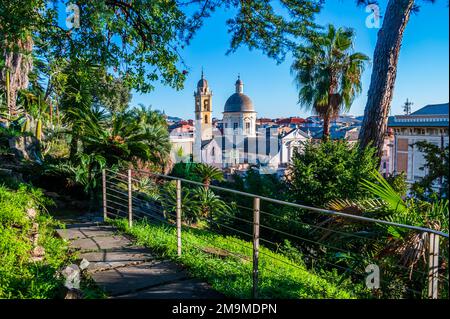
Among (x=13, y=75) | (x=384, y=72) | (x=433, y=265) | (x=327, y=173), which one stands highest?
(x=13, y=75)

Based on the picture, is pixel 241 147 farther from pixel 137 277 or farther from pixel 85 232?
pixel 137 277

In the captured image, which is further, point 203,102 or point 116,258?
point 203,102

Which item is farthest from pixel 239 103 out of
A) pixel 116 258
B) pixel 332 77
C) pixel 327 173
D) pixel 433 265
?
pixel 433 265

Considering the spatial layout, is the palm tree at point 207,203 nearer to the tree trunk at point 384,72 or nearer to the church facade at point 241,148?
the tree trunk at point 384,72

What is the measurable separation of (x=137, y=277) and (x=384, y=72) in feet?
22.9

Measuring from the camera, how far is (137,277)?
321 cm

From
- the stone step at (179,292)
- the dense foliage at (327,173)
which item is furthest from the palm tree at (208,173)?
the stone step at (179,292)

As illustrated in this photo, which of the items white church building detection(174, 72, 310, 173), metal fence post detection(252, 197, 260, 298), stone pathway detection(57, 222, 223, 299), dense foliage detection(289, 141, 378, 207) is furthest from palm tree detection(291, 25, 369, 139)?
metal fence post detection(252, 197, 260, 298)

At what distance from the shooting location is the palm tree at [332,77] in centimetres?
1436

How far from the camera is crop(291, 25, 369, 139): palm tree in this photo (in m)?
14.4

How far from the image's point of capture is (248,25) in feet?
24.1

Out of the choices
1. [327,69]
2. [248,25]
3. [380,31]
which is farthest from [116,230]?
[327,69]

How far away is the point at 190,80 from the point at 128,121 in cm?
196

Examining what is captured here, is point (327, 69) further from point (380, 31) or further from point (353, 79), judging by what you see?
point (380, 31)
